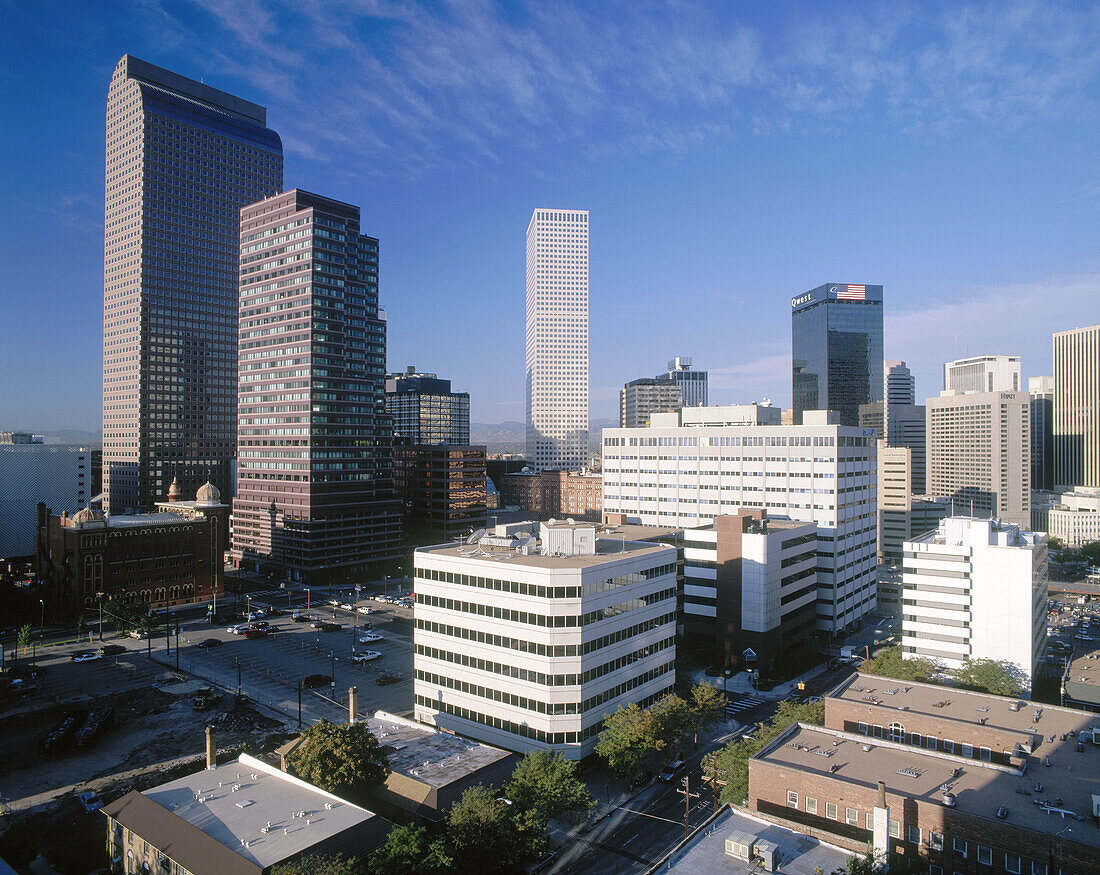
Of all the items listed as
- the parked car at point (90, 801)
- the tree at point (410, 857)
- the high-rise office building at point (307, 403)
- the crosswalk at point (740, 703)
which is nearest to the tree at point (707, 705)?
the crosswalk at point (740, 703)

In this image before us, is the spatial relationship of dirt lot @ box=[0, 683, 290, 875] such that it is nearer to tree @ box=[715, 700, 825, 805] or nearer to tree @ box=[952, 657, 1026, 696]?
tree @ box=[715, 700, 825, 805]

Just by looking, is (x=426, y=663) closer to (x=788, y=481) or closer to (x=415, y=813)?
(x=415, y=813)

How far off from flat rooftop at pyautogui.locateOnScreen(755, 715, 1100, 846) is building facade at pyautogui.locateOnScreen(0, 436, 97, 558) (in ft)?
648

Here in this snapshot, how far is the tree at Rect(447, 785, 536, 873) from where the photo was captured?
41688mm

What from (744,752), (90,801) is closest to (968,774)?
(744,752)

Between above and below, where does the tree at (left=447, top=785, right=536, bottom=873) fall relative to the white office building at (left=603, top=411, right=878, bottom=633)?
below

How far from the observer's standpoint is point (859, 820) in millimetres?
43125

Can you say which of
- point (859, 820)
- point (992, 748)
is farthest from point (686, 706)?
point (992, 748)

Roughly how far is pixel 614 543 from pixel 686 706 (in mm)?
21388

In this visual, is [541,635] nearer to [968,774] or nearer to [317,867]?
[317,867]

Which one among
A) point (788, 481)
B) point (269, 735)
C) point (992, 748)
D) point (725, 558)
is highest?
point (788, 481)

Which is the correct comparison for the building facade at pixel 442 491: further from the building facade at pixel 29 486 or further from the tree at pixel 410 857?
the tree at pixel 410 857

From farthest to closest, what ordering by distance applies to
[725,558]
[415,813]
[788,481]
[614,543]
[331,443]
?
[331,443], [788,481], [725,558], [614,543], [415,813]

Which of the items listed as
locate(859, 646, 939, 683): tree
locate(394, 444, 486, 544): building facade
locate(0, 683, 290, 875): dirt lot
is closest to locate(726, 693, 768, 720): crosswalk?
locate(859, 646, 939, 683): tree
